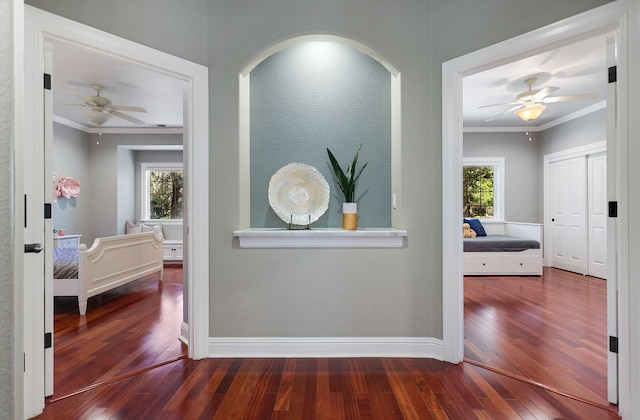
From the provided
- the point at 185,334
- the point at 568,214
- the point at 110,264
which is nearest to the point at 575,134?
the point at 568,214

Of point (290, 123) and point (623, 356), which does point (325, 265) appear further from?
point (623, 356)

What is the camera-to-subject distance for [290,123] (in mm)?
2578

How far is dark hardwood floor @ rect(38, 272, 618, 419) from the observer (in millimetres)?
1705

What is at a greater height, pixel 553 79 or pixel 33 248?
pixel 553 79

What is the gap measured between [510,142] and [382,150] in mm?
4848

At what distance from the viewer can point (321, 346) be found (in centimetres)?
234

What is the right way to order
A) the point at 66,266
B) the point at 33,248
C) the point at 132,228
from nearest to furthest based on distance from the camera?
the point at 33,248 → the point at 66,266 → the point at 132,228

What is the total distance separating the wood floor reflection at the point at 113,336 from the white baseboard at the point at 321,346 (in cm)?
38

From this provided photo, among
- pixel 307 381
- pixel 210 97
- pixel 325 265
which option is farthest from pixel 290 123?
pixel 307 381

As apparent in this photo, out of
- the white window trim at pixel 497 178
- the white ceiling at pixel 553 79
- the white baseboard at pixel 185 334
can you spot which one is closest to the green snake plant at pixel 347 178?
the white baseboard at pixel 185 334

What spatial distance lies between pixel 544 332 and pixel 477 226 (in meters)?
3.24

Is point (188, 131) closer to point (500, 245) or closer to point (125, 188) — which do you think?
point (500, 245)

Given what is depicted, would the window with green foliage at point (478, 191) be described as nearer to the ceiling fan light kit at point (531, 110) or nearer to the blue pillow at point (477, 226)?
the blue pillow at point (477, 226)

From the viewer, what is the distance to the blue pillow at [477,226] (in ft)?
19.2
